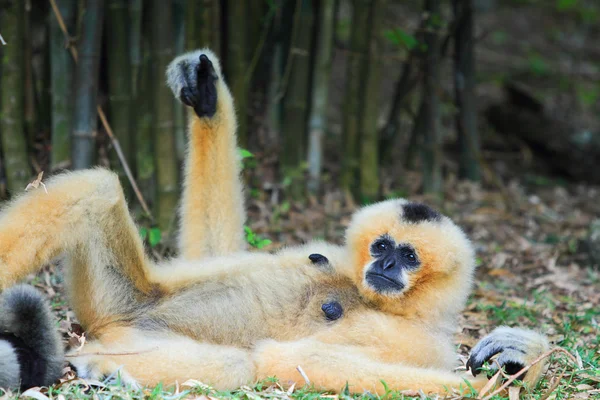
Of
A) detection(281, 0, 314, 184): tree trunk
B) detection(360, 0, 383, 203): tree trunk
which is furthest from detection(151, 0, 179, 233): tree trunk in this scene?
detection(360, 0, 383, 203): tree trunk

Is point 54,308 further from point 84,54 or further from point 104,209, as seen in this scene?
point 84,54

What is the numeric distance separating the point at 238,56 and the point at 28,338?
3.92 meters

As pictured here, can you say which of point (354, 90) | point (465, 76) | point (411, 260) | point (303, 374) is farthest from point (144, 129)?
point (465, 76)

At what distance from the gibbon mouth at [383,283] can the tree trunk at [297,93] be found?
134 inches

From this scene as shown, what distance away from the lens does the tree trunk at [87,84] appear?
5.80m

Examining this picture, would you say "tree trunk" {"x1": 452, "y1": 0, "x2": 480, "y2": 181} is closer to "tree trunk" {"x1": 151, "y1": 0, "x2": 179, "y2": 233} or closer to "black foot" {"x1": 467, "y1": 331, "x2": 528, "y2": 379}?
"tree trunk" {"x1": 151, "y1": 0, "x2": 179, "y2": 233}

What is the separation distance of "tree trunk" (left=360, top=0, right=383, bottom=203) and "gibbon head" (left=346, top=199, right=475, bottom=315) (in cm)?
327

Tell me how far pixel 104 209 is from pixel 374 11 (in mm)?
4520

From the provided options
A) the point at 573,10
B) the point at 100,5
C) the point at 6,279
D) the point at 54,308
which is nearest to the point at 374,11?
the point at 100,5

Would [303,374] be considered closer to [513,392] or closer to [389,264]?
[389,264]

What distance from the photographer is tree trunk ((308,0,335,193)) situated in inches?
293

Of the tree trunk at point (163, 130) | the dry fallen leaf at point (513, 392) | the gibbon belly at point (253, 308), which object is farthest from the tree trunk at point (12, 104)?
the dry fallen leaf at point (513, 392)

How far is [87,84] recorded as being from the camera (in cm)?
582

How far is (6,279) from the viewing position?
338 centimetres
